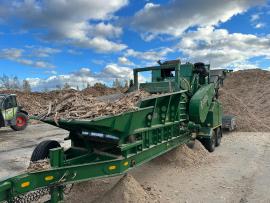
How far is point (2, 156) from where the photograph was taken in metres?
9.92

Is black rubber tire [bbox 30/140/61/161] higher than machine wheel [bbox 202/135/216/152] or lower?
higher

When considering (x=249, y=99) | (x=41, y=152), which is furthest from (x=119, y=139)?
(x=249, y=99)

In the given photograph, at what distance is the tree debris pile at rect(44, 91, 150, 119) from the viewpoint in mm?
5395

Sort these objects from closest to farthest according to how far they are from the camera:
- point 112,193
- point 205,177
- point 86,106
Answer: point 86,106 < point 112,193 < point 205,177

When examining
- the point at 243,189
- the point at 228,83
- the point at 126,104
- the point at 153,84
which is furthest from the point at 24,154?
the point at 228,83

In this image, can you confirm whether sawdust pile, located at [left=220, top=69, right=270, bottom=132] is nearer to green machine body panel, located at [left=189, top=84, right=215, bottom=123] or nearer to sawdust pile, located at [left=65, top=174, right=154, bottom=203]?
green machine body panel, located at [left=189, top=84, right=215, bottom=123]

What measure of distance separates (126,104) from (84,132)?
0.94 metres

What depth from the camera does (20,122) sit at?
634 inches

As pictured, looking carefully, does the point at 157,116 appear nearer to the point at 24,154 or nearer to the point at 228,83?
the point at 24,154

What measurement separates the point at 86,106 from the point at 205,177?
3459 mm

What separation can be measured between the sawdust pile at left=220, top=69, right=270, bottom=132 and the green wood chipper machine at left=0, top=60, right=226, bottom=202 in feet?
21.7

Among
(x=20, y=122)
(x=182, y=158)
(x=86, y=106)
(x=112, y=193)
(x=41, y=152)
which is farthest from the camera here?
(x=20, y=122)

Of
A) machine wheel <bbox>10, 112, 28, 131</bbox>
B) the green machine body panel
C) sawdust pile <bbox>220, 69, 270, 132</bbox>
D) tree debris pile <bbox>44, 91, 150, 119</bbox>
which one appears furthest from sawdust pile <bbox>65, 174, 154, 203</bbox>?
machine wheel <bbox>10, 112, 28, 131</bbox>

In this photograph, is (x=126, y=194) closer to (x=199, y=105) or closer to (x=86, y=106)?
(x=86, y=106)
